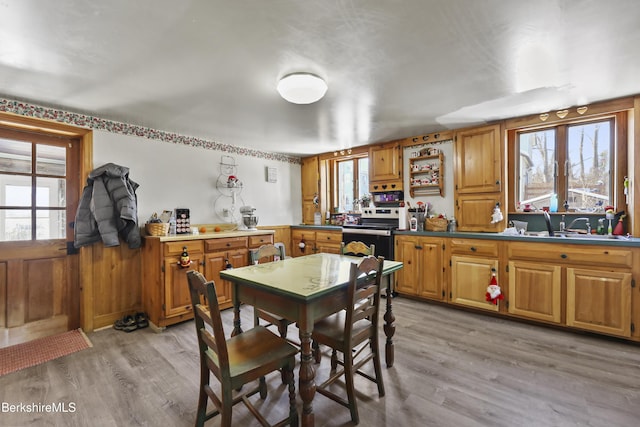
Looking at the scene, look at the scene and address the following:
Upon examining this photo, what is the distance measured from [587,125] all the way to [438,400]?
3298mm

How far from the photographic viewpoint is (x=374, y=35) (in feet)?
5.42

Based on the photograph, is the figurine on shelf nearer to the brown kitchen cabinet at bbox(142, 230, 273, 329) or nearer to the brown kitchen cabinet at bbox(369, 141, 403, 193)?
the brown kitchen cabinet at bbox(142, 230, 273, 329)

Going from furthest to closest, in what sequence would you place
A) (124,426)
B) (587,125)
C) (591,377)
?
(587,125)
(591,377)
(124,426)

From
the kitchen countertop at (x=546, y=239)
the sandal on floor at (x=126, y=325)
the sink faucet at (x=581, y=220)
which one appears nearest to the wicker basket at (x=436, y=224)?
the kitchen countertop at (x=546, y=239)

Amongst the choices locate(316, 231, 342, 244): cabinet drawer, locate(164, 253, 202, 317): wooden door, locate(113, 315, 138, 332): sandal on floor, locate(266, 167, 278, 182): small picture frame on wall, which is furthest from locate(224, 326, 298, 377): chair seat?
locate(266, 167, 278, 182): small picture frame on wall

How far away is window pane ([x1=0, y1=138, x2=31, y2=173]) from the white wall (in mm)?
518

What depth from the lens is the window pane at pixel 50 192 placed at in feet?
9.14

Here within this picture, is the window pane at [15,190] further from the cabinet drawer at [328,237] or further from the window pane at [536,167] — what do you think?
the window pane at [536,167]

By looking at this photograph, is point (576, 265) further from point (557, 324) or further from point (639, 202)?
point (639, 202)

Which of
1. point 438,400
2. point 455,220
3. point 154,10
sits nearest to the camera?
point 154,10

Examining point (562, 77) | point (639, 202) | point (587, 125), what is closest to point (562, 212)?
point (639, 202)

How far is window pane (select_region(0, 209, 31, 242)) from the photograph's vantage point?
8.51 feet

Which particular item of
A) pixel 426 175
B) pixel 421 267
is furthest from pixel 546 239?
pixel 426 175

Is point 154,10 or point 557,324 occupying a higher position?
point 154,10
